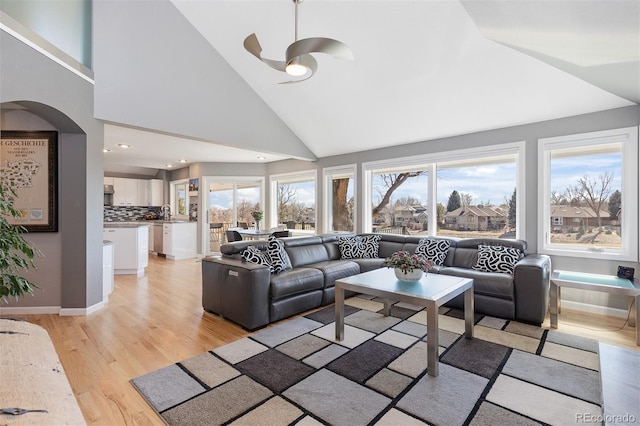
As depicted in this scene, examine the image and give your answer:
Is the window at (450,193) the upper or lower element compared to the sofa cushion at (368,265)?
upper

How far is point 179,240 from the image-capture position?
7.54m

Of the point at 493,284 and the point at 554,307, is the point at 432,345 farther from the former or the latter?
the point at 554,307

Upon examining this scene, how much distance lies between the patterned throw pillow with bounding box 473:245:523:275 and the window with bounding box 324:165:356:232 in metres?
2.66

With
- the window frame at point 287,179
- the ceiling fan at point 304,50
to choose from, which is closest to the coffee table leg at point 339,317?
the ceiling fan at point 304,50

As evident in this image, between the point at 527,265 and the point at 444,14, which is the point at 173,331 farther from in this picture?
the point at 444,14

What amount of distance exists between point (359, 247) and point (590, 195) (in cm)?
303

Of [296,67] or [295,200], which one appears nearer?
[296,67]

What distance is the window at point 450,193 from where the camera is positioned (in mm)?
4457

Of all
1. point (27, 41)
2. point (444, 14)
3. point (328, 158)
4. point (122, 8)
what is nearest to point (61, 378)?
point (27, 41)

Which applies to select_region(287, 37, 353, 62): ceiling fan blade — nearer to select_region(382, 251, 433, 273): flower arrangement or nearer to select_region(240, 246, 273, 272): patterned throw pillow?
select_region(382, 251, 433, 273): flower arrangement

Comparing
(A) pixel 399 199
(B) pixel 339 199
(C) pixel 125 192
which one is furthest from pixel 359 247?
(C) pixel 125 192

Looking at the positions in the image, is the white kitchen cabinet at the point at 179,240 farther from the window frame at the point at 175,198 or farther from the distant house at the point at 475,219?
the distant house at the point at 475,219

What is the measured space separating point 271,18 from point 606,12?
3.08 metres

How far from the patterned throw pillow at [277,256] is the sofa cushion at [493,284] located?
2.09 meters
